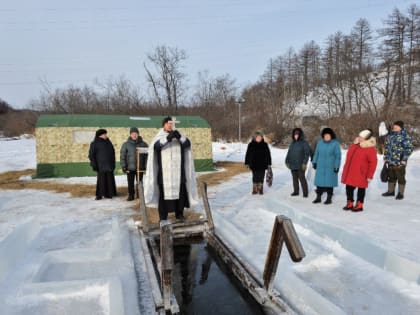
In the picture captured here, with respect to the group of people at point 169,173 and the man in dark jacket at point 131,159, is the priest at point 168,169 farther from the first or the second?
the man in dark jacket at point 131,159

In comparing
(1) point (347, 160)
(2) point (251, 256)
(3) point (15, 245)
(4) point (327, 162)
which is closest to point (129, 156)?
(3) point (15, 245)

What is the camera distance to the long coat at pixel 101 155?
7590 mm

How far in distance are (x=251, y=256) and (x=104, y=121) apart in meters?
10.5

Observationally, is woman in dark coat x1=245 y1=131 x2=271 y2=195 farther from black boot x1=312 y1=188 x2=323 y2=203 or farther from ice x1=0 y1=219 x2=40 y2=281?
ice x1=0 y1=219 x2=40 y2=281

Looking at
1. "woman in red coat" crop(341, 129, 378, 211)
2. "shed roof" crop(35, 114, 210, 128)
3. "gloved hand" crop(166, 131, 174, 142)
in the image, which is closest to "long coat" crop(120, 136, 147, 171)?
"gloved hand" crop(166, 131, 174, 142)

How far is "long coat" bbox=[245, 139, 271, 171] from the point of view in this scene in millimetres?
7453

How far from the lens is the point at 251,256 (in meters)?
4.04

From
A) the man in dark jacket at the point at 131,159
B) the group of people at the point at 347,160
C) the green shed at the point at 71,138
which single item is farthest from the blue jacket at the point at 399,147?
the green shed at the point at 71,138

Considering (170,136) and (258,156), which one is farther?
(258,156)

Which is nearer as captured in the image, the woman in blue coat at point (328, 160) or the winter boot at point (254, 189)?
the woman in blue coat at point (328, 160)

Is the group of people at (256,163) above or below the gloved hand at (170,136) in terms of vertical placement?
below

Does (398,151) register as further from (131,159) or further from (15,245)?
(15,245)

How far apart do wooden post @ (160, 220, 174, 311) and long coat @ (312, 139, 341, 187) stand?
4.43m

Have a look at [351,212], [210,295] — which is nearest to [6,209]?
[210,295]
